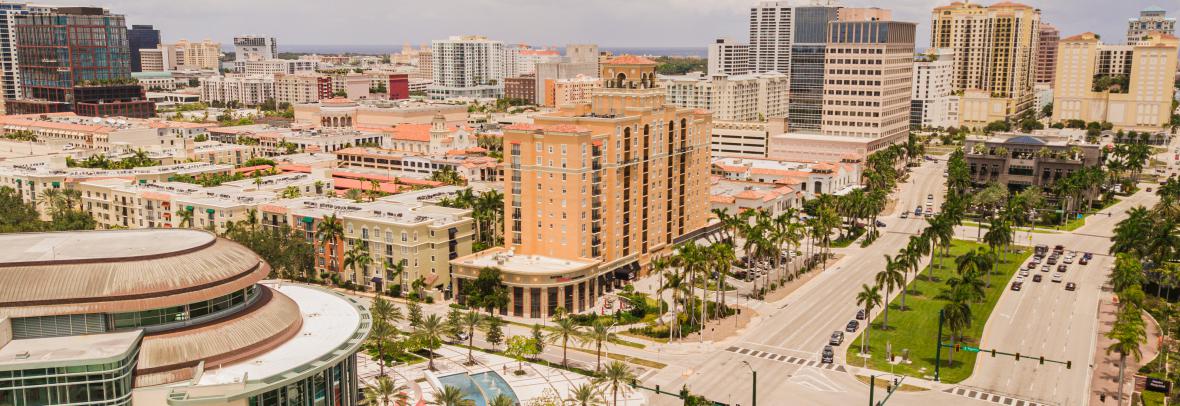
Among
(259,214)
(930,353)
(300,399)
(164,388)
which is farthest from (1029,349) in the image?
(259,214)

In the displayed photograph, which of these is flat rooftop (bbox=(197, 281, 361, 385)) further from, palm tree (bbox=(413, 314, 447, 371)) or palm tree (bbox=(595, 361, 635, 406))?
palm tree (bbox=(595, 361, 635, 406))

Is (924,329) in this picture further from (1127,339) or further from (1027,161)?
(1027,161)

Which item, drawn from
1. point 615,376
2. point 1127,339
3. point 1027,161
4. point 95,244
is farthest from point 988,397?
point 1027,161

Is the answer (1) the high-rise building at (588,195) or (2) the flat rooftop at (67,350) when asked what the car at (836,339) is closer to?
(1) the high-rise building at (588,195)

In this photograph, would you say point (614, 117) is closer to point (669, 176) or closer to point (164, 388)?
point (669, 176)

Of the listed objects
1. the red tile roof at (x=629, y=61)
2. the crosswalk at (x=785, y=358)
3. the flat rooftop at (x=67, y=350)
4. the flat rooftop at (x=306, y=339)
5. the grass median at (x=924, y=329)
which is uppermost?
the red tile roof at (x=629, y=61)

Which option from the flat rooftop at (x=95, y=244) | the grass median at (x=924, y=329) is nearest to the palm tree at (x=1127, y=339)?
the grass median at (x=924, y=329)
